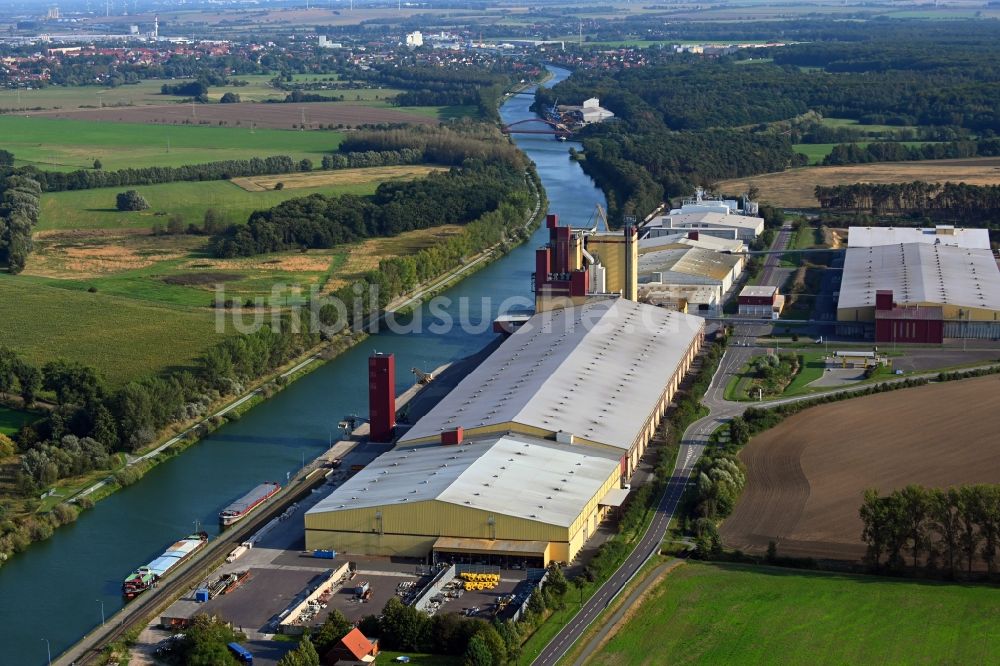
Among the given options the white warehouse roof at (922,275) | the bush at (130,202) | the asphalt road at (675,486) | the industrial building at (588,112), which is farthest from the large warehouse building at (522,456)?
the industrial building at (588,112)

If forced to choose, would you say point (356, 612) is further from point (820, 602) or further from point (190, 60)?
point (190, 60)

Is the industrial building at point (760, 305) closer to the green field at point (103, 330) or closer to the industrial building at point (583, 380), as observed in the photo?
the industrial building at point (583, 380)

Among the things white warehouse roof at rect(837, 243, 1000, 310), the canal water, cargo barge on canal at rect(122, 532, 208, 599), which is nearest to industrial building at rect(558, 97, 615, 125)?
white warehouse roof at rect(837, 243, 1000, 310)

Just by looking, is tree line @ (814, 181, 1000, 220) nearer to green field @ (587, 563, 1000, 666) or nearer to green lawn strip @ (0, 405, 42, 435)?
green lawn strip @ (0, 405, 42, 435)

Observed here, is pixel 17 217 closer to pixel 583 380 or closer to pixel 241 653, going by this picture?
pixel 583 380

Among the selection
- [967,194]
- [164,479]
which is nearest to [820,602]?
[164,479]

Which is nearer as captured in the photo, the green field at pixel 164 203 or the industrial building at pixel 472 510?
the industrial building at pixel 472 510
